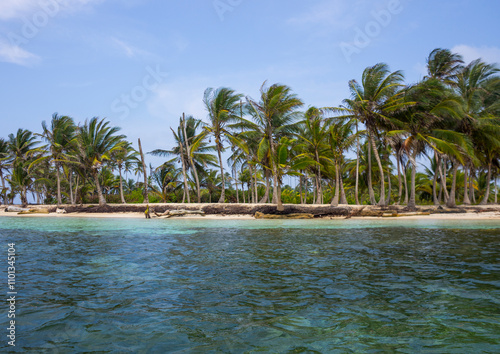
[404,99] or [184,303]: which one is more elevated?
[404,99]

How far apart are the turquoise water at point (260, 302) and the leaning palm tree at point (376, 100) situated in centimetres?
1757

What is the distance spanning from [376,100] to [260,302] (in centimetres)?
2312

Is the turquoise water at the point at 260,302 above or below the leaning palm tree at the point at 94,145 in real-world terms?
below

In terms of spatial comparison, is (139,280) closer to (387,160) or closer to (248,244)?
(248,244)

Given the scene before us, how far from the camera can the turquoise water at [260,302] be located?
2912mm

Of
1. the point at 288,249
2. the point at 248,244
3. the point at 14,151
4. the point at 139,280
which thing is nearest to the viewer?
the point at 139,280

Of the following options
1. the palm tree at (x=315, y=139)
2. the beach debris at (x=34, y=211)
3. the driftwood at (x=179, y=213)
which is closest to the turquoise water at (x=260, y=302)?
the driftwood at (x=179, y=213)

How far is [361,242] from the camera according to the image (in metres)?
9.22

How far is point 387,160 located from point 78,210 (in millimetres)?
28052

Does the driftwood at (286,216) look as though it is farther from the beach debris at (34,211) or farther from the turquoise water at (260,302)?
the beach debris at (34,211)

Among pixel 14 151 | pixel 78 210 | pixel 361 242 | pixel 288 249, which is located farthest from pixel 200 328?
pixel 14 151

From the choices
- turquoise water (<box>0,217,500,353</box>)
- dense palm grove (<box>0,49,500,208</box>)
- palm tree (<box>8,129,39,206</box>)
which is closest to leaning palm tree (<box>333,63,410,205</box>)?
dense palm grove (<box>0,49,500,208</box>)

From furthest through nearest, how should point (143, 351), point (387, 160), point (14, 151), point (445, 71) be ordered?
1. point (14, 151)
2. point (387, 160)
3. point (445, 71)
4. point (143, 351)

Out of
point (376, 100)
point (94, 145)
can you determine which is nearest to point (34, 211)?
point (94, 145)
